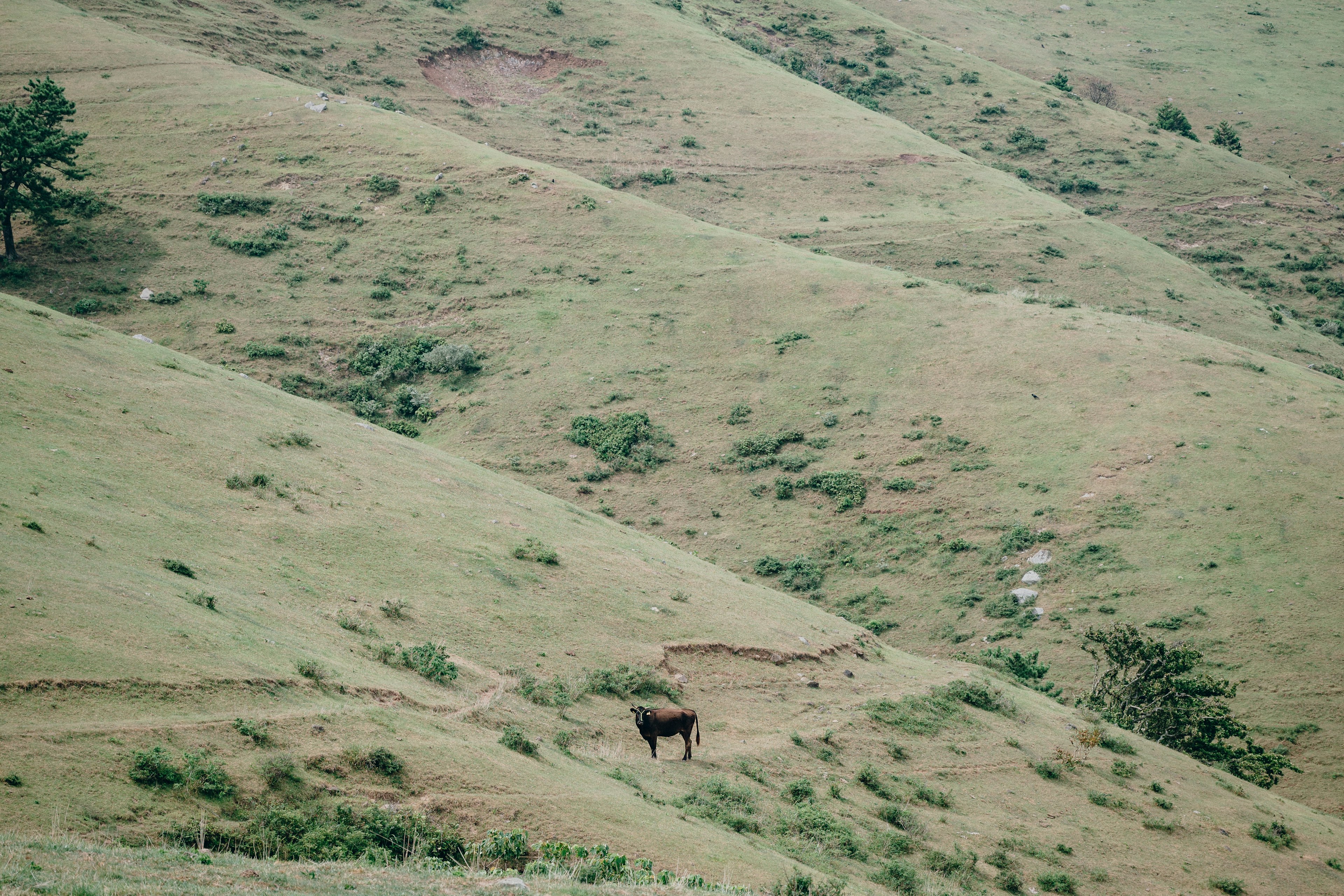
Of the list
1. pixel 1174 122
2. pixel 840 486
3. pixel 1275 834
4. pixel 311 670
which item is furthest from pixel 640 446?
pixel 1174 122

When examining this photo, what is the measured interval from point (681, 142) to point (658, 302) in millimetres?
26685

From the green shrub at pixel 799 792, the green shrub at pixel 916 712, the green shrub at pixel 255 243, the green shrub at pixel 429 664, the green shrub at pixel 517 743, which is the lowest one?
the green shrub at pixel 916 712

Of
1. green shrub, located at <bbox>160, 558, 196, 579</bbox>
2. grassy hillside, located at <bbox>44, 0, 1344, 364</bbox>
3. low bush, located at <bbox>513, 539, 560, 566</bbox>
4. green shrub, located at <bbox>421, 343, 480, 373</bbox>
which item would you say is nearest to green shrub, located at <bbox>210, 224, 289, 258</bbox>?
grassy hillside, located at <bbox>44, 0, 1344, 364</bbox>

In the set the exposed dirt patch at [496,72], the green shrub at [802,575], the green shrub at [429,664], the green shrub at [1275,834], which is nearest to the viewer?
the green shrub at [429,664]

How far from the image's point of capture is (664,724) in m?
15.2

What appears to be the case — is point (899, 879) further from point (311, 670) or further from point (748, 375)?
point (748, 375)

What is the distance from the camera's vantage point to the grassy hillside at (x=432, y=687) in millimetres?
10359

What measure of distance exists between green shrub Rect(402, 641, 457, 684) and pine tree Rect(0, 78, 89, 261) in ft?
119

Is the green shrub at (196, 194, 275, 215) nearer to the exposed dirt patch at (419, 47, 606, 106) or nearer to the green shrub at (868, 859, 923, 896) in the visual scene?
the exposed dirt patch at (419, 47, 606, 106)

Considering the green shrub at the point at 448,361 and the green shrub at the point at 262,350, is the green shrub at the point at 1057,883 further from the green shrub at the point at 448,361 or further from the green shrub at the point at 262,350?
the green shrub at the point at 262,350

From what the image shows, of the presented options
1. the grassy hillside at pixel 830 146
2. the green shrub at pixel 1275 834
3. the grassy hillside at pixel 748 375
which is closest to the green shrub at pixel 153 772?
the green shrub at pixel 1275 834

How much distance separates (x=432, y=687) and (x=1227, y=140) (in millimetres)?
91953

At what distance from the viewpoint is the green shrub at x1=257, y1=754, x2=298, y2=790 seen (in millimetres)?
10242

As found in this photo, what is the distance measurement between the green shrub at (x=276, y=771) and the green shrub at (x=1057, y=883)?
1144 centimetres
